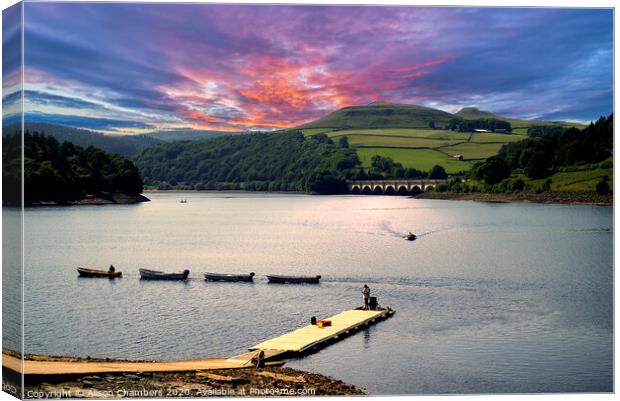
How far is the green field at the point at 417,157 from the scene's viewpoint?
46612 millimetres

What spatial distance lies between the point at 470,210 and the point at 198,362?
50.0 metres

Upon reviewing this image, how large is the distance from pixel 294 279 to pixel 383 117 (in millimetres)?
11142

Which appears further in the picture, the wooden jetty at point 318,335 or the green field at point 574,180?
the green field at point 574,180

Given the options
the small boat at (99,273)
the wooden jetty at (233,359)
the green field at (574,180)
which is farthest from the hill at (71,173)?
the green field at (574,180)

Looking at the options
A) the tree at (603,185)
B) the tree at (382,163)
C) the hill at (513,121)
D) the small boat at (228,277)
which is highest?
the hill at (513,121)

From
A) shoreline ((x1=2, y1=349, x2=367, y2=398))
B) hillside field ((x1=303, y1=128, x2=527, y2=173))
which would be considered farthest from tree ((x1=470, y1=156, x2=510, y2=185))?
shoreline ((x1=2, y1=349, x2=367, y2=398))

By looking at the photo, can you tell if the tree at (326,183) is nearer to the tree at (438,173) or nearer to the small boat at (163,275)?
the tree at (438,173)

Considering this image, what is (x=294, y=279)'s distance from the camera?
43188mm

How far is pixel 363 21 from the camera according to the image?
2472 centimetres

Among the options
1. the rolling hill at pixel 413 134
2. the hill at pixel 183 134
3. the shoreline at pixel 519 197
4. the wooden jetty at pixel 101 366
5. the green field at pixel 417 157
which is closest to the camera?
the wooden jetty at pixel 101 366

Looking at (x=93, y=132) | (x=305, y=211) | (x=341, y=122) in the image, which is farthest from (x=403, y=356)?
(x=305, y=211)

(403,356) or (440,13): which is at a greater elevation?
(440,13)

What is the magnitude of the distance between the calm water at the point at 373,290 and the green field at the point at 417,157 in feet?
20.0

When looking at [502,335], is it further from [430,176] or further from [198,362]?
[430,176]
